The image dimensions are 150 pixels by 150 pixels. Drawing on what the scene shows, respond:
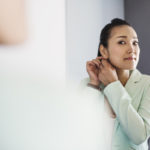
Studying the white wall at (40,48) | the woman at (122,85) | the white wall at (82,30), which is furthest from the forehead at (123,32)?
the white wall at (82,30)

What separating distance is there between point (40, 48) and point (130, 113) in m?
0.42

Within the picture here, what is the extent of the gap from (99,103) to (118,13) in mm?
960

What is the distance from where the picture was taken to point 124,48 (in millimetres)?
908

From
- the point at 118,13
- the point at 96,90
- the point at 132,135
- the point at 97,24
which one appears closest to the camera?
the point at 132,135

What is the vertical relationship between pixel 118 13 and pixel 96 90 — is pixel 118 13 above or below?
above

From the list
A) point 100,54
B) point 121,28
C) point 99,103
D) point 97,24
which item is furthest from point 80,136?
point 97,24

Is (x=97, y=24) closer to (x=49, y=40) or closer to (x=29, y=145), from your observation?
(x=49, y=40)

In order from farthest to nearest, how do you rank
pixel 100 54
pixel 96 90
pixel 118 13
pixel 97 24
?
pixel 118 13
pixel 97 24
pixel 100 54
pixel 96 90

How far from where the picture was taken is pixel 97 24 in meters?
1.50

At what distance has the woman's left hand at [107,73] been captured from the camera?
34.6 inches

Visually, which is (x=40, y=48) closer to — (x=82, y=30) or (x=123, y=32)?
(x=123, y=32)

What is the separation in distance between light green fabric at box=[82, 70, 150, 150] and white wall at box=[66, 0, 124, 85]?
0.43 metres

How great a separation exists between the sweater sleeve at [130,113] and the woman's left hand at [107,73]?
0.13 ft

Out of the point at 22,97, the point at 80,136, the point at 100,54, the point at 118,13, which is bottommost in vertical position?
the point at 80,136
